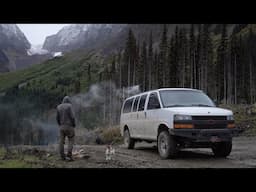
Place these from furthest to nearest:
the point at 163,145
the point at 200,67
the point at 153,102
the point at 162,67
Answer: the point at 162,67, the point at 200,67, the point at 153,102, the point at 163,145

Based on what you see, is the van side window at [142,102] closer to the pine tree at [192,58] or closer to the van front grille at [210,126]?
the van front grille at [210,126]

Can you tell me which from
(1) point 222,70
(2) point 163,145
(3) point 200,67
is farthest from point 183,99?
(1) point 222,70

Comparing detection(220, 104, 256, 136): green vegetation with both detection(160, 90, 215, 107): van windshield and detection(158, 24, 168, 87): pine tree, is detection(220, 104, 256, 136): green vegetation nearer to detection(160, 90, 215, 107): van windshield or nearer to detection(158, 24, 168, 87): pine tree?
detection(160, 90, 215, 107): van windshield

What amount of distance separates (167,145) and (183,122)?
0.88 m

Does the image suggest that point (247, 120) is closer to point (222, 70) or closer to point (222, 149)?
point (222, 149)

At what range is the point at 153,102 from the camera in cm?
1180

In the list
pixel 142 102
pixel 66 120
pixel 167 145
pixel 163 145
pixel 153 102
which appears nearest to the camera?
pixel 167 145

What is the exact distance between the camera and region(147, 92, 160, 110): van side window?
11.4 metres

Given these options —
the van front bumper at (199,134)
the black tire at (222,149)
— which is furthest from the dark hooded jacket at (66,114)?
the black tire at (222,149)

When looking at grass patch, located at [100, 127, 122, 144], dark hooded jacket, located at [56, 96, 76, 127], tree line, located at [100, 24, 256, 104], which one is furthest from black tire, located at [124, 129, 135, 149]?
tree line, located at [100, 24, 256, 104]

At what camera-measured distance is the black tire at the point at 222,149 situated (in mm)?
10938

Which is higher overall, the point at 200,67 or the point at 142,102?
the point at 200,67
